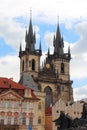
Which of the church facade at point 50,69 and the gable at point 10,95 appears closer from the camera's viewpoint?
the gable at point 10,95

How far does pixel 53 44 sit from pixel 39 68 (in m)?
12.7

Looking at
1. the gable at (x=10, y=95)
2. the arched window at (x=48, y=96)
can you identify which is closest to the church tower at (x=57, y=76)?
the arched window at (x=48, y=96)

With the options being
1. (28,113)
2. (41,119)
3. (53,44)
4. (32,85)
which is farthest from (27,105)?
(53,44)

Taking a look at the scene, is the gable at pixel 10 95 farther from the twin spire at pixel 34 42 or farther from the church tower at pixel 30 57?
the twin spire at pixel 34 42

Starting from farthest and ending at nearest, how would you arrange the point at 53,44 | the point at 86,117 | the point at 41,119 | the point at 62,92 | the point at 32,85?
1. the point at 53,44
2. the point at 62,92
3. the point at 32,85
4. the point at 41,119
5. the point at 86,117

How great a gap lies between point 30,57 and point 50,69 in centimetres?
675

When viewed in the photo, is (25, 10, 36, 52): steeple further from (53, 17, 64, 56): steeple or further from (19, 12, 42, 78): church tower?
(53, 17, 64, 56): steeple

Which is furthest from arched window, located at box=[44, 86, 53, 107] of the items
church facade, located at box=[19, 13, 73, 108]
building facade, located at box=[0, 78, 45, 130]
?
building facade, located at box=[0, 78, 45, 130]

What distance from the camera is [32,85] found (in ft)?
272

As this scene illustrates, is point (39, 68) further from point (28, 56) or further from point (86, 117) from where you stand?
point (86, 117)

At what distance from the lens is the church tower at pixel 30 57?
360 ft

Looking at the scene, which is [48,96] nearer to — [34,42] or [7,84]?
[34,42]

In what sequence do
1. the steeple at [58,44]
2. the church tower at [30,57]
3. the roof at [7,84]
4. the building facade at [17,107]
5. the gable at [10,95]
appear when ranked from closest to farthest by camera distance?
the building facade at [17,107] < the gable at [10,95] < the roof at [7,84] < the church tower at [30,57] < the steeple at [58,44]

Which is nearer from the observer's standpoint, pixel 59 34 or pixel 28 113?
pixel 28 113
